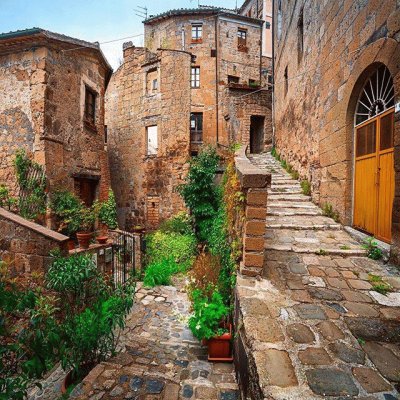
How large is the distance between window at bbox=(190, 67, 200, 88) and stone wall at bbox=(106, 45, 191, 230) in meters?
1.35

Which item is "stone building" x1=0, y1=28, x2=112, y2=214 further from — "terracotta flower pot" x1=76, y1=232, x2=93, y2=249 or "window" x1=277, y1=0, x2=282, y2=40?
"window" x1=277, y1=0, x2=282, y2=40

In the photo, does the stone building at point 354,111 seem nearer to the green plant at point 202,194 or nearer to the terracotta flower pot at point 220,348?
the terracotta flower pot at point 220,348

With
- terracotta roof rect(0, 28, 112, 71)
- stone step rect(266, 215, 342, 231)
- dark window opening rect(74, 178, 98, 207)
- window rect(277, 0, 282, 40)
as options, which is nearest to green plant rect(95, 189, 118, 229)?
dark window opening rect(74, 178, 98, 207)

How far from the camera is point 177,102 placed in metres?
13.2

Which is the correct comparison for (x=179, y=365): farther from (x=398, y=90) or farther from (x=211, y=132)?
(x=211, y=132)

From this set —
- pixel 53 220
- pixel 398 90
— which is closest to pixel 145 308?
pixel 53 220

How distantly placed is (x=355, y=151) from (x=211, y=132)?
10447 mm

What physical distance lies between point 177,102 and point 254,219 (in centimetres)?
1176

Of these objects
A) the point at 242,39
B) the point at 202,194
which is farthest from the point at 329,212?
the point at 242,39

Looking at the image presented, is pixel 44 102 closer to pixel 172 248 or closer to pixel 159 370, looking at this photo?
pixel 172 248

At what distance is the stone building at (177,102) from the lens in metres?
13.0

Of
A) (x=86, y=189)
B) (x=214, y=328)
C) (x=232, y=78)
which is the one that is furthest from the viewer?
(x=232, y=78)

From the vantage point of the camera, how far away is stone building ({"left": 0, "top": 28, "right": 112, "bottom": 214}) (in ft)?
20.9

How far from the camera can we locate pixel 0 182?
6684 mm
